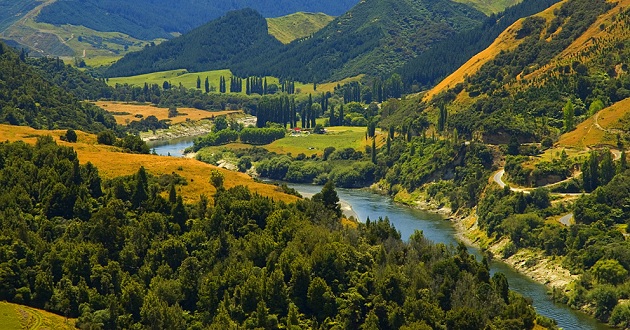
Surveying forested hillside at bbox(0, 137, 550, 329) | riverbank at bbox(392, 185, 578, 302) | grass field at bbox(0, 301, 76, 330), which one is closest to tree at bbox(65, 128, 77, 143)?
forested hillside at bbox(0, 137, 550, 329)

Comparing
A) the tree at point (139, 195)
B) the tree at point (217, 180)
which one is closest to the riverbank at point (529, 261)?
the tree at point (217, 180)

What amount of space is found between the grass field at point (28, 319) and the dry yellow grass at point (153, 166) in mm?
41680

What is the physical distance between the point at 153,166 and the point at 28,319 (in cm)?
6170

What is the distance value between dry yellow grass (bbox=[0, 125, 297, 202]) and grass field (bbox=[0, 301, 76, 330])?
4168cm

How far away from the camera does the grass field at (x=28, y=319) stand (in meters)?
101

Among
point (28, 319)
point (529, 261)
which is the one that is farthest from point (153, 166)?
point (28, 319)

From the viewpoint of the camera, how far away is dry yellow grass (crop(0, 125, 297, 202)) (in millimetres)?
153750

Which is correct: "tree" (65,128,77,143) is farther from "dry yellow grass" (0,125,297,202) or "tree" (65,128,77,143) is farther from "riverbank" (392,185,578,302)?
"riverbank" (392,185,578,302)

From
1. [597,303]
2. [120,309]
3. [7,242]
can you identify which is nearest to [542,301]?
[597,303]

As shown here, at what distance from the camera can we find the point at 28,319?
103250mm

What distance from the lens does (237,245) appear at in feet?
419

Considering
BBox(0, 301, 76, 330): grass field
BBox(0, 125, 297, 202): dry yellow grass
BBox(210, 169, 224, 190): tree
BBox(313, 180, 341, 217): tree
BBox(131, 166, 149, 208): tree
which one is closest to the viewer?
BBox(0, 301, 76, 330): grass field

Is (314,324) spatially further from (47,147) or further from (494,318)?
(47,147)

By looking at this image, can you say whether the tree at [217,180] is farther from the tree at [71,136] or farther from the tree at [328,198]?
the tree at [71,136]
